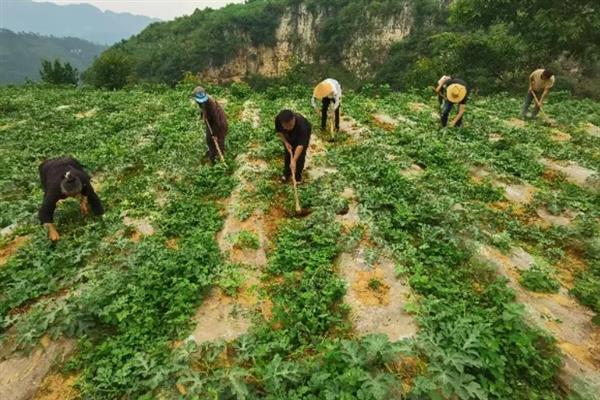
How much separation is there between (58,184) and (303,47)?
12534 cm

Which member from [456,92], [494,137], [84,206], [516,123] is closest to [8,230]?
[84,206]

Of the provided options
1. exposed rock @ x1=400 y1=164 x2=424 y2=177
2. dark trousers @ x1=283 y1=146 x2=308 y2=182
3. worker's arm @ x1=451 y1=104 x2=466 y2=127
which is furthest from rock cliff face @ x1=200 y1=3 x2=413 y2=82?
dark trousers @ x1=283 y1=146 x2=308 y2=182

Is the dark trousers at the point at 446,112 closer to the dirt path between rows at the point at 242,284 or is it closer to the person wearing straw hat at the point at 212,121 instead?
the dirt path between rows at the point at 242,284

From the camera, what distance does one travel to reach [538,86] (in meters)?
13.2

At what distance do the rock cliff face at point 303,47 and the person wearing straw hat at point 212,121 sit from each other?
10120cm

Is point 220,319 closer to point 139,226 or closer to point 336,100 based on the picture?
point 139,226

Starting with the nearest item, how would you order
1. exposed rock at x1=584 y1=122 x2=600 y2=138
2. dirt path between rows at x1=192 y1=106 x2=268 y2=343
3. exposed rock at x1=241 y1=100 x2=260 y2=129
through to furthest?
dirt path between rows at x1=192 y1=106 x2=268 y2=343 → exposed rock at x1=584 y1=122 x2=600 y2=138 → exposed rock at x1=241 y1=100 x2=260 y2=129

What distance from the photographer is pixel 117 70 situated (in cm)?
5062

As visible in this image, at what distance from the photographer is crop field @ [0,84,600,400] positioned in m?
4.47

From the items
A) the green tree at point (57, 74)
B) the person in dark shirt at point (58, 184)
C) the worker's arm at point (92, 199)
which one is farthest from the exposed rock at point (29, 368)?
the green tree at point (57, 74)

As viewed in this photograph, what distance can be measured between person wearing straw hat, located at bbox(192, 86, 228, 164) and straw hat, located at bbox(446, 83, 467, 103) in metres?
6.00

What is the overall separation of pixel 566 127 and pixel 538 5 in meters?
10.7

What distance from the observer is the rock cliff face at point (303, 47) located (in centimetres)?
10762

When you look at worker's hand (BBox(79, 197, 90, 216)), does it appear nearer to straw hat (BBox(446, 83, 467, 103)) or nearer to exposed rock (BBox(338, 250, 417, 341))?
exposed rock (BBox(338, 250, 417, 341))
